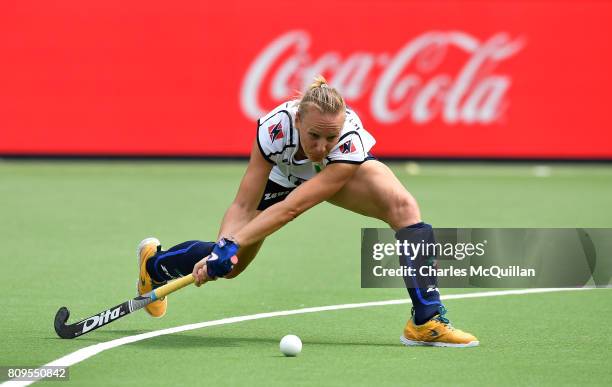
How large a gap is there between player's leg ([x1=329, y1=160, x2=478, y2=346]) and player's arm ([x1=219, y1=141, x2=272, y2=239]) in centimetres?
41

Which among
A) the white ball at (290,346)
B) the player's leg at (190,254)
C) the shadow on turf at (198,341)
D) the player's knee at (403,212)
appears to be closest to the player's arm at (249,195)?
the player's leg at (190,254)

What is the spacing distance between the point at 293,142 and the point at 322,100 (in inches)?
15.3

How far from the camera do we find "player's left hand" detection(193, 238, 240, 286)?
6113 millimetres

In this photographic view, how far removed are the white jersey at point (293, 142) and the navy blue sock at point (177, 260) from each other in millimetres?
605

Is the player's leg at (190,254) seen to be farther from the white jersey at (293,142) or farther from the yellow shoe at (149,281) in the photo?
the white jersey at (293,142)

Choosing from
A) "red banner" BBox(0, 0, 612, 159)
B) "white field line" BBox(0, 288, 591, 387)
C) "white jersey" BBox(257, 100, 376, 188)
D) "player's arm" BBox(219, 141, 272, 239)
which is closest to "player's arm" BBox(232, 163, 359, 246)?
"white jersey" BBox(257, 100, 376, 188)

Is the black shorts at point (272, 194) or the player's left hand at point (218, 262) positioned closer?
the player's left hand at point (218, 262)

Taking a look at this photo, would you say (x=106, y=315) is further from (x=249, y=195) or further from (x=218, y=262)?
(x=249, y=195)

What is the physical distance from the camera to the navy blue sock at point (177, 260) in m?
6.70

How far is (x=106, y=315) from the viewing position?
6.50 m

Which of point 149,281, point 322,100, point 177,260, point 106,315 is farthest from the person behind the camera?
point 149,281

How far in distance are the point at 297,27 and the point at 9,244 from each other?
9.11 meters

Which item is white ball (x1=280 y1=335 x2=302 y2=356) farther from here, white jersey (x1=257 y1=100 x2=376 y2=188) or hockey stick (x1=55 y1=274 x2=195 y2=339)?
white jersey (x1=257 y1=100 x2=376 y2=188)

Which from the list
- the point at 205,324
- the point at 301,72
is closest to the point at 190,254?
the point at 205,324
